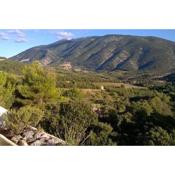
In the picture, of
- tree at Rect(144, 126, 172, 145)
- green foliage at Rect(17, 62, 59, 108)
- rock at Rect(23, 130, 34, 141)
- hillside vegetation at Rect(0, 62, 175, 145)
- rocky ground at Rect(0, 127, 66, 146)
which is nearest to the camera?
rocky ground at Rect(0, 127, 66, 146)

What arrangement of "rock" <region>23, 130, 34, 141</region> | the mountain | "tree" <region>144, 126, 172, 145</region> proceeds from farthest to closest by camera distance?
the mountain
"tree" <region>144, 126, 172, 145</region>
"rock" <region>23, 130, 34, 141</region>

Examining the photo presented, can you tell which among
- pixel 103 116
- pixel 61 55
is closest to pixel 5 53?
pixel 103 116

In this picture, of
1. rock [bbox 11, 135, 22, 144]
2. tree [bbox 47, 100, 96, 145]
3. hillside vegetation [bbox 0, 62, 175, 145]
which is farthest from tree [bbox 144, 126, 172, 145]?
rock [bbox 11, 135, 22, 144]

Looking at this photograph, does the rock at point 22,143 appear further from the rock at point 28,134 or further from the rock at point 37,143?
the rock at point 28,134

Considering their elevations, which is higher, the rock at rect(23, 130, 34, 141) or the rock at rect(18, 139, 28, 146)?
the rock at rect(18, 139, 28, 146)

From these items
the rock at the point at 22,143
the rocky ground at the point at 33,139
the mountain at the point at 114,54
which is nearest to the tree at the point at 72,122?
the rocky ground at the point at 33,139

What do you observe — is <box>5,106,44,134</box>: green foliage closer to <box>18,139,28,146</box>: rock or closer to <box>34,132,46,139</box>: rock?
<box>34,132,46,139</box>: rock

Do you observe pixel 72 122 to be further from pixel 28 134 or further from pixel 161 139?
pixel 161 139

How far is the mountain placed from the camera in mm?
65188

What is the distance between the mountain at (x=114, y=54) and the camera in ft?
214
